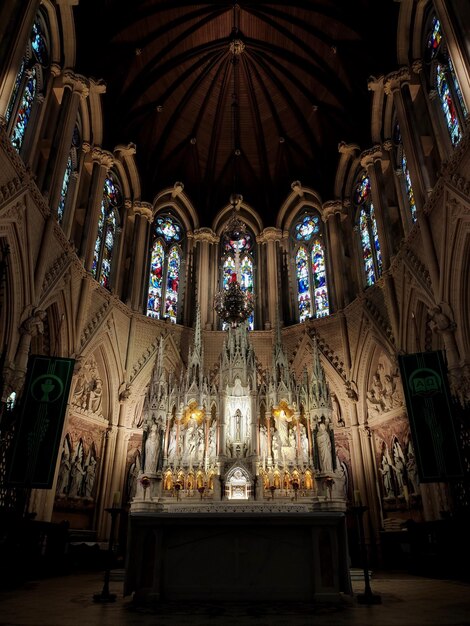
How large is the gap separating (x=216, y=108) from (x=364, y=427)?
17145 mm

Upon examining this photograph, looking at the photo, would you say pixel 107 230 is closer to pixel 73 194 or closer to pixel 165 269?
pixel 73 194

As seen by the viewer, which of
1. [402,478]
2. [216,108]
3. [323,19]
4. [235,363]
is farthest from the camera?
[216,108]

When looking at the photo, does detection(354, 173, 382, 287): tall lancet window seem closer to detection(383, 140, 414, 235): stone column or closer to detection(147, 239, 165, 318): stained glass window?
detection(383, 140, 414, 235): stone column

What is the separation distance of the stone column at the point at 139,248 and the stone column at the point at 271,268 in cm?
573

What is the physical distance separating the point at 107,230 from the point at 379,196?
11.4 metres

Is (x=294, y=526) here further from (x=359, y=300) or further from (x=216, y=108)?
(x=216, y=108)

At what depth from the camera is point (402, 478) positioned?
15648 millimetres

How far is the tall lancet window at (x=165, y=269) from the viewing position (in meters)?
22.2

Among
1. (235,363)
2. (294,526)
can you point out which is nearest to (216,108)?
(235,363)

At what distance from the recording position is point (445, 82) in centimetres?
1478

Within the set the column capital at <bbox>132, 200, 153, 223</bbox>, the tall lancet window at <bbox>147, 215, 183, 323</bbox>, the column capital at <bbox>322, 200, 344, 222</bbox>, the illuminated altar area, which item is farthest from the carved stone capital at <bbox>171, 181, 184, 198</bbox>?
the illuminated altar area

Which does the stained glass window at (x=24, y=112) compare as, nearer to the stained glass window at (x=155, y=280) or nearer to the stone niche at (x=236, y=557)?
the stained glass window at (x=155, y=280)

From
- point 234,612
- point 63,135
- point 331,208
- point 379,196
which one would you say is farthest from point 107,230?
point 234,612

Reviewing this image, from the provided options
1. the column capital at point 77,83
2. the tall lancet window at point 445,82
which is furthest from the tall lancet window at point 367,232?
the column capital at point 77,83
